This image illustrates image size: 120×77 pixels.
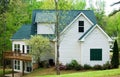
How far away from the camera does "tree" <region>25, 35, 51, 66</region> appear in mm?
47031

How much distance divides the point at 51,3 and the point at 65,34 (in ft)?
15.4

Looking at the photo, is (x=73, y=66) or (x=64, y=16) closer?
(x=73, y=66)

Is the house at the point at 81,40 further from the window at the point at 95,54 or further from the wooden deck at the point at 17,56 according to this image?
the wooden deck at the point at 17,56

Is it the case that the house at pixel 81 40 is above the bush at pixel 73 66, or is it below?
above

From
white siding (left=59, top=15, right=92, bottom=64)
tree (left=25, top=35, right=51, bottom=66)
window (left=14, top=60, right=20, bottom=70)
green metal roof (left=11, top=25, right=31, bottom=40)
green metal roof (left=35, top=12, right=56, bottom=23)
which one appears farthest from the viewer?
window (left=14, top=60, right=20, bottom=70)

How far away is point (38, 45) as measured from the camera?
4725cm

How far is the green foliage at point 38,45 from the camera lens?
47031mm

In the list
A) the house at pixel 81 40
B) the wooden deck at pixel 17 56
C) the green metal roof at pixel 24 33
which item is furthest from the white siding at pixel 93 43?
the green metal roof at pixel 24 33

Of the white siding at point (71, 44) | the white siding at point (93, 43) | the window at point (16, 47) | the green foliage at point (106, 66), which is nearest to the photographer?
the green foliage at point (106, 66)

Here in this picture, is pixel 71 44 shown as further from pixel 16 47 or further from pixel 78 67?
pixel 16 47

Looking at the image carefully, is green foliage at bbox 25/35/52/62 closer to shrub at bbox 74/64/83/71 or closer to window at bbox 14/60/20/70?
shrub at bbox 74/64/83/71

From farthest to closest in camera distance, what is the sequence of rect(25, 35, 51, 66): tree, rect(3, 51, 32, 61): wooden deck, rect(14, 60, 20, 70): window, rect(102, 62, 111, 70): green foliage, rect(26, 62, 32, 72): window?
rect(14, 60, 20, 70): window
rect(26, 62, 32, 72): window
rect(3, 51, 32, 61): wooden deck
rect(25, 35, 51, 66): tree
rect(102, 62, 111, 70): green foliage

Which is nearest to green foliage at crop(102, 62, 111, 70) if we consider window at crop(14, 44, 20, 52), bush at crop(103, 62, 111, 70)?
bush at crop(103, 62, 111, 70)

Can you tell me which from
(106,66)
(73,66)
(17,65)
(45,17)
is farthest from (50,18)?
(106,66)
